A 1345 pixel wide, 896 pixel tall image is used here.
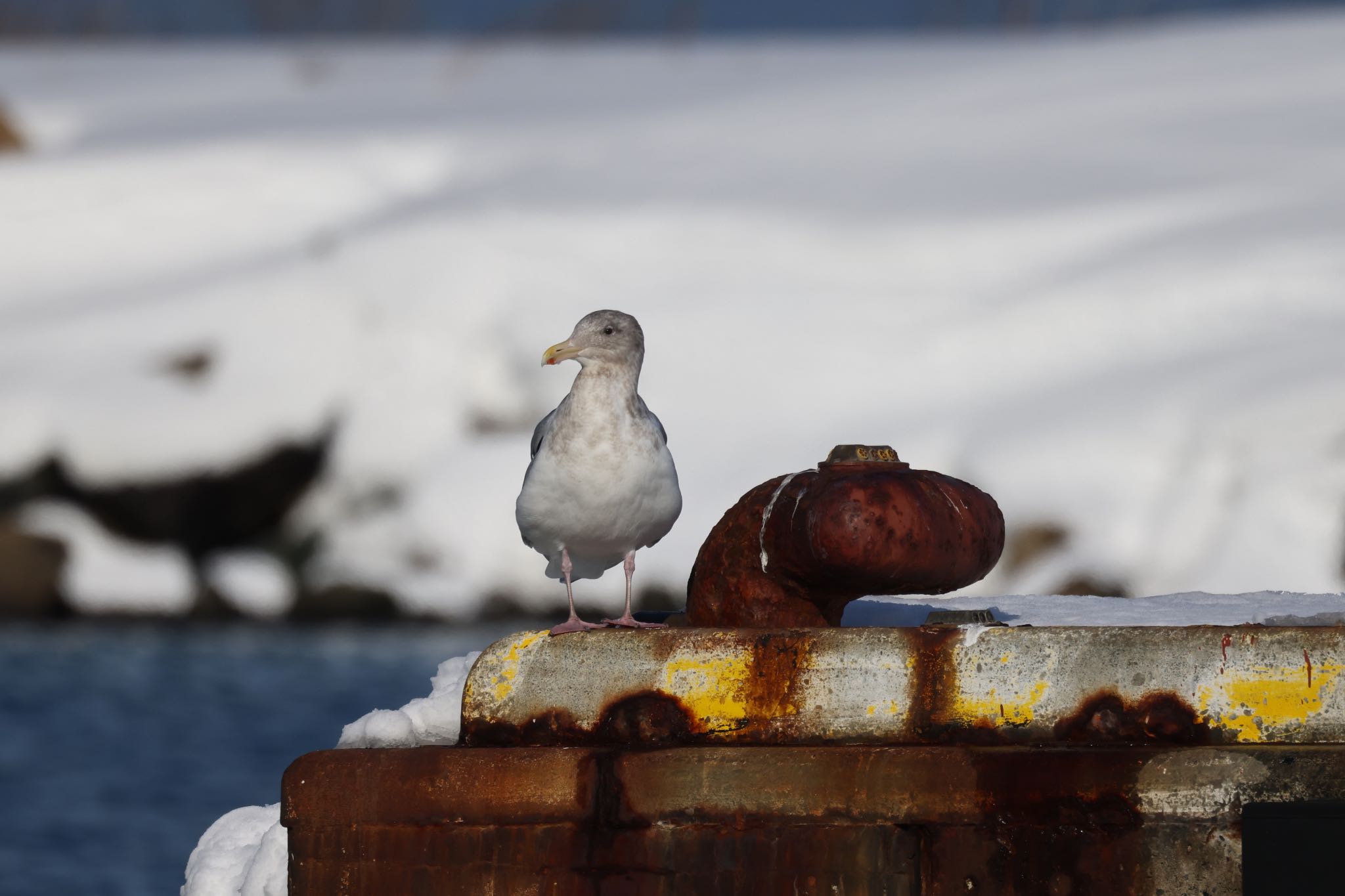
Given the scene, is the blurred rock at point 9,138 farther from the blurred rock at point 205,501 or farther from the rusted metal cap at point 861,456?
the rusted metal cap at point 861,456

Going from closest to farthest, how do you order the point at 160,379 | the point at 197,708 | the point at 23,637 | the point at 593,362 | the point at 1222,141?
the point at 593,362, the point at 197,708, the point at 23,637, the point at 160,379, the point at 1222,141

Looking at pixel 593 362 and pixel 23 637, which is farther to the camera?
pixel 23 637

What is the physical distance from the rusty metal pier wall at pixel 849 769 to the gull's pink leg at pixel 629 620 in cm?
19

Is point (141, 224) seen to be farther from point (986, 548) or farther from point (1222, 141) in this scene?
point (986, 548)

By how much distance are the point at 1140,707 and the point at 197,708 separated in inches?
516

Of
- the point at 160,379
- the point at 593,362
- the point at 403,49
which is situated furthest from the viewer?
the point at 403,49

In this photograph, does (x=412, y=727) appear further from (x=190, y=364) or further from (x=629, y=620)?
(x=190, y=364)

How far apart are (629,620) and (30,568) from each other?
1725 centimetres

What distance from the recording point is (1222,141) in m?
24.0

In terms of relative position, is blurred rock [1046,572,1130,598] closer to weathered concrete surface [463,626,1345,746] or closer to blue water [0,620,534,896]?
blue water [0,620,534,896]

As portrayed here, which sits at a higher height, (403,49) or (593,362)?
(403,49)

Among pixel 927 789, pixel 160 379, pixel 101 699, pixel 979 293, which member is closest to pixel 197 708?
pixel 101 699

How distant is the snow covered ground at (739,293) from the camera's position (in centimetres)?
1739

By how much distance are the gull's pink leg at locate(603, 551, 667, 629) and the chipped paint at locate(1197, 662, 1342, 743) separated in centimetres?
92
